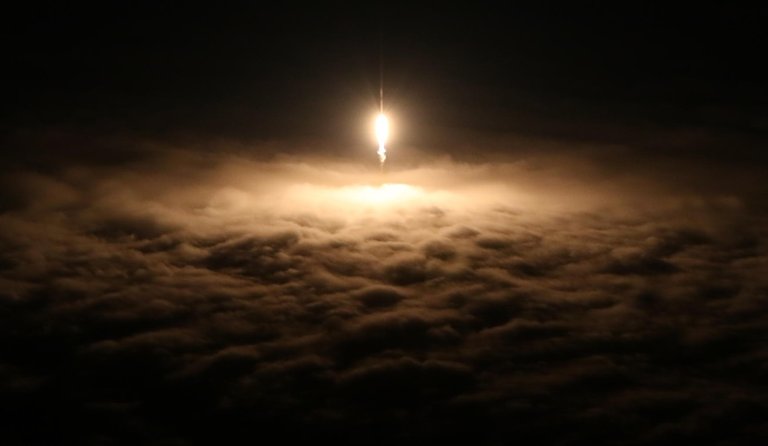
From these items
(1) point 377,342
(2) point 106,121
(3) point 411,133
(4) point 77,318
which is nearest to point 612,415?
(1) point 377,342

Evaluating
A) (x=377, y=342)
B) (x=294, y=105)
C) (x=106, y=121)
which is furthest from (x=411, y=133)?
(x=377, y=342)

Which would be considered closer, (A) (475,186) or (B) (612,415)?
(B) (612,415)

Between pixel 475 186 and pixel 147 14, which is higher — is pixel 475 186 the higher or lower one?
the lower one

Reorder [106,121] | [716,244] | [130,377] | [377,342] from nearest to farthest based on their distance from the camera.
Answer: [130,377] < [377,342] < [716,244] < [106,121]

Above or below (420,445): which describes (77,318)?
above

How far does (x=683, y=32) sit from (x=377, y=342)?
854cm

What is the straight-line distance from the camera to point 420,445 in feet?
12.4

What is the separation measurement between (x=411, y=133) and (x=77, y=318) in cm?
396

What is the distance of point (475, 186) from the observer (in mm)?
6660

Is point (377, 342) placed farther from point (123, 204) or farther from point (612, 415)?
point (123, 204)

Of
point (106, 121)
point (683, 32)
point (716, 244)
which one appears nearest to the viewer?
point (716, 244)

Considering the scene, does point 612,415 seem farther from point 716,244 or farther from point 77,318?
point 77,318

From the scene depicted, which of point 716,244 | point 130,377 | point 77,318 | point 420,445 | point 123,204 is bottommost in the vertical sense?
point 420,445

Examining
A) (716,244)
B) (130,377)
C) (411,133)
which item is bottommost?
(130,377)
